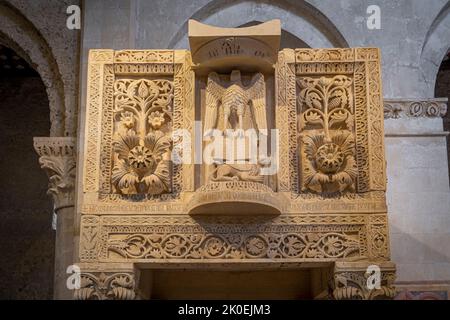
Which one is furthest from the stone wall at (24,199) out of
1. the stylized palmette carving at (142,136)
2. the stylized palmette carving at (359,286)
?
the stylized palmette carving at (359,286)

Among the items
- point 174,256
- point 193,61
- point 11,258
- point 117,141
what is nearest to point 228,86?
point 193,61

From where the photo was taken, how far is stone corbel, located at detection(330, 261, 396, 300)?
6414 mm

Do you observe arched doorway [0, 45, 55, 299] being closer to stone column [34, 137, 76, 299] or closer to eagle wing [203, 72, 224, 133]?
stone column [34, 137, 76, 299]

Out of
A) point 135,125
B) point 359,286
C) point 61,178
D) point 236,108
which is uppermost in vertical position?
point 236,108

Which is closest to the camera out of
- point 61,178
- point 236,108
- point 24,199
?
point 236,108

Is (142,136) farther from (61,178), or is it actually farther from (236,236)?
(61,178)

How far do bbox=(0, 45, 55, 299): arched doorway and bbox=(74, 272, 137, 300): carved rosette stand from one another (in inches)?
324

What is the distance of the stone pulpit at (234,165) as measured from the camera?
257 inches

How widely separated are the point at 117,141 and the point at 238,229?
3.96 ft

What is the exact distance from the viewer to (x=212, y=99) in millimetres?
6887

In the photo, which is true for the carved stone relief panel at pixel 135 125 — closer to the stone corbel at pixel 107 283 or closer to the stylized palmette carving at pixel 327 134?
the stone corbel at pixel 107 283

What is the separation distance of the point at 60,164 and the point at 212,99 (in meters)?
3.62

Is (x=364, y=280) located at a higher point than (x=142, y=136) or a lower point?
lower

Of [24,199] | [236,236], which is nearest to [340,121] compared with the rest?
[236,236]
